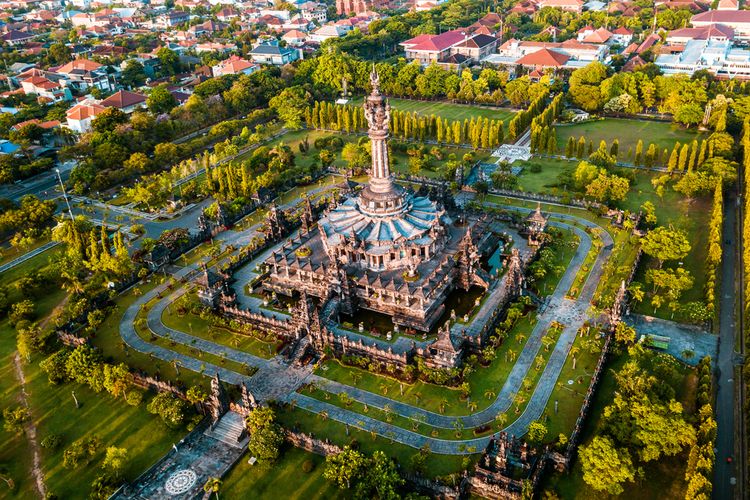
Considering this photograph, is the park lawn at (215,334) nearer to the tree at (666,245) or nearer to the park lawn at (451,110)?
the tree at (666,245)

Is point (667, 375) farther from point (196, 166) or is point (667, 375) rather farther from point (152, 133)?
point (152, 133)

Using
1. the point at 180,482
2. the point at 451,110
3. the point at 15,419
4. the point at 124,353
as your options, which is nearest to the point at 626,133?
the point at 451,110

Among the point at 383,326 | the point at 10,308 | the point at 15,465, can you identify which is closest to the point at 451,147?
the point at 383,326

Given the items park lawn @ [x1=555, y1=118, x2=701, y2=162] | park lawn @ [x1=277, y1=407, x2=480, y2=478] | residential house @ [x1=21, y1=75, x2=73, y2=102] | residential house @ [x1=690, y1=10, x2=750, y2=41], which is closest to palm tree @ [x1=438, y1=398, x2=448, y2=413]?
park lawn @ [x1=277, y1=407, x2=480, y2=478]

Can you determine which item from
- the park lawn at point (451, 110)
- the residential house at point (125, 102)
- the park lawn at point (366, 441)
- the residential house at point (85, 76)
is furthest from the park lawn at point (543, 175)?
the residential house at point (85, 76)

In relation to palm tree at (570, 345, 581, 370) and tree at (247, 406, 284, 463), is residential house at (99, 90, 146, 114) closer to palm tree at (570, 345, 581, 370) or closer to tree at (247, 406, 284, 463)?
tree at (247, 406, 284, 463)
